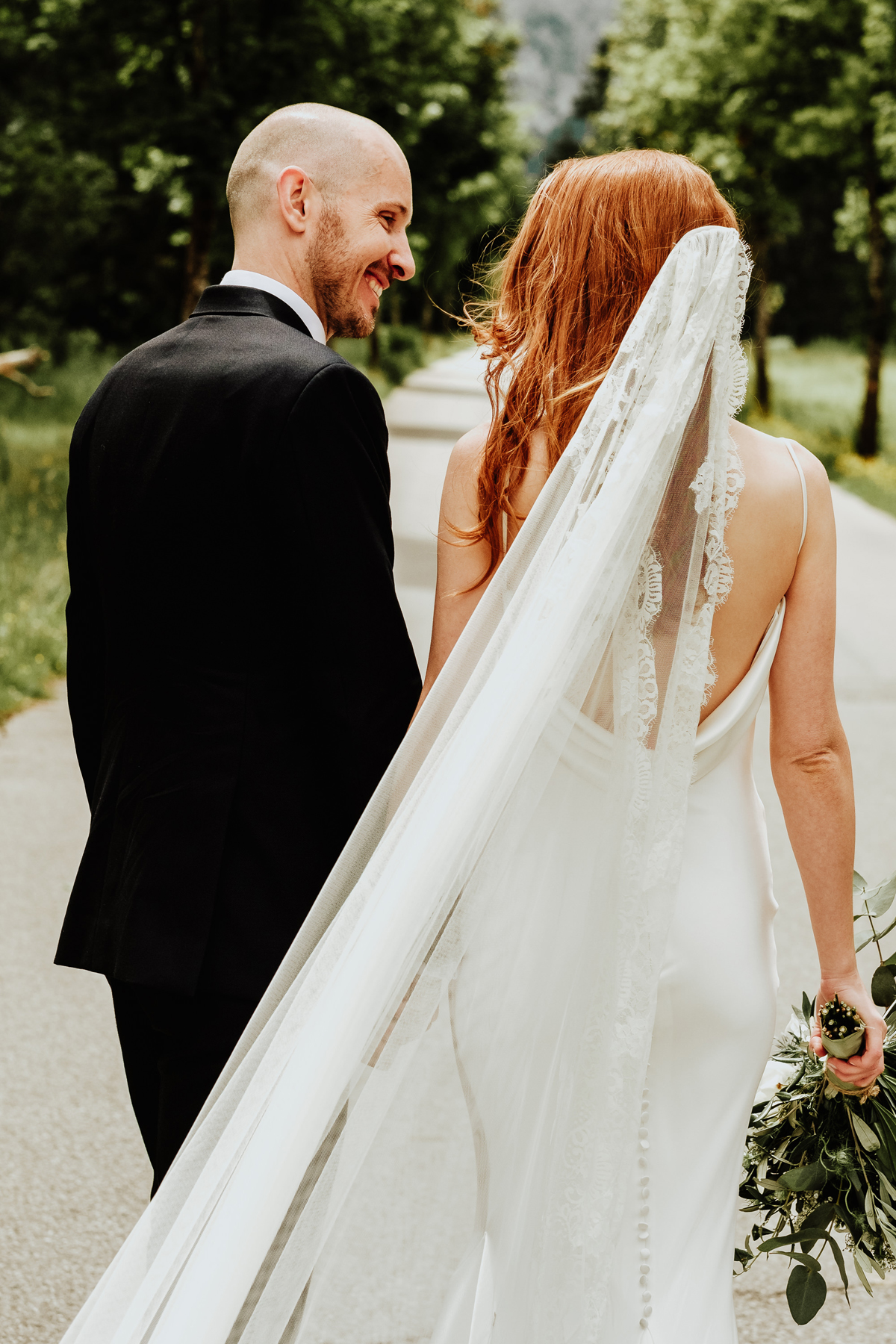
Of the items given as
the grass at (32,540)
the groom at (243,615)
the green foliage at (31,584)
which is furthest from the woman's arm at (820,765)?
the green foliage at (31,584)

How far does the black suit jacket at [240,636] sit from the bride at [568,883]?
0.12 metres

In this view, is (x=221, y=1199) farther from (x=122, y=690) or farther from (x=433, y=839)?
(x=122, y=690)

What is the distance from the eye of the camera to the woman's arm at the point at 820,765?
1989 mm

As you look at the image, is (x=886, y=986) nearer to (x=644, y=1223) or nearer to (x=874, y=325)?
(x=644, y=1223)

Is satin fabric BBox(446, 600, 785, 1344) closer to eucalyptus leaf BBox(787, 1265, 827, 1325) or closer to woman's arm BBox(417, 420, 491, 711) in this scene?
eucalyptus leaf BBox(787, 1265, 827, 1325)

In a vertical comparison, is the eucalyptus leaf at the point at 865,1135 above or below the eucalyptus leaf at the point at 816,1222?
above

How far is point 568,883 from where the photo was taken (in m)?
2.01

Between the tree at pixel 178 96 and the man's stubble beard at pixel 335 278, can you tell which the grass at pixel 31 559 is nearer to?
the tree at pixel 178 96

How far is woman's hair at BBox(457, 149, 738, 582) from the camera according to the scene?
77.7 inches

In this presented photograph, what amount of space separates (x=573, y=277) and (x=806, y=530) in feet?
1.76

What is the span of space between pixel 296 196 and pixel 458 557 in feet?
2.13

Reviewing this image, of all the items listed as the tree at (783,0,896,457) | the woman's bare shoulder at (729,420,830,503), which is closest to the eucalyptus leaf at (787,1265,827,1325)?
the woman's bare shoulder at (729,420,830,503)

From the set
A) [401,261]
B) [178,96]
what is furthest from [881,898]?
[178,96]

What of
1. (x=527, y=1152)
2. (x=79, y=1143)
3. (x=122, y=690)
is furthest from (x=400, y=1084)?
(x=79, y=1143)
